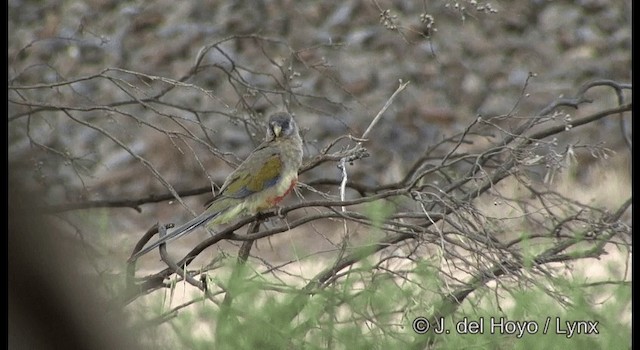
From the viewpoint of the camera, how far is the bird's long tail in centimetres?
302

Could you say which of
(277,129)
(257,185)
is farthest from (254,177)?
(277,129)

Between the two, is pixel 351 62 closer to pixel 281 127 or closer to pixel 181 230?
pixel 281 127

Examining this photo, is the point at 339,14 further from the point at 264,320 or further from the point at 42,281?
the point at 42,281

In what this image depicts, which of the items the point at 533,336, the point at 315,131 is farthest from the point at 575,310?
the point at 315,131

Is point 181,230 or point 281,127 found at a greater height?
point 281,127

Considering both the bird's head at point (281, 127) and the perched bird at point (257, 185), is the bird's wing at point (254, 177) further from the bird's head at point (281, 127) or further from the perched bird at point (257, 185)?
the bird's head at point (281, 127)

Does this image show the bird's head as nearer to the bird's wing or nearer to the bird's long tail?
the bird's wing

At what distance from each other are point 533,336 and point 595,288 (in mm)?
999

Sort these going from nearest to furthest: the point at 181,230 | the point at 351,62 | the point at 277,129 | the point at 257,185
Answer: the point at 181,230 < the point at 257,185 < the point at 277,129 < the point at 351,62

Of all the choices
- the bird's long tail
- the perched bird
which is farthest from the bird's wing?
the bird's long tail

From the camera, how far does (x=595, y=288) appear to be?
3703mm

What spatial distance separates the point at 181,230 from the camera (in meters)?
3.30

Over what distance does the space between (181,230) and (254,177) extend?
508mm

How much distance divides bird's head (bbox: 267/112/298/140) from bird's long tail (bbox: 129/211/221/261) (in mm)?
511
